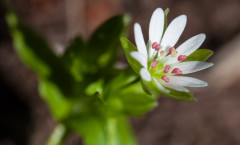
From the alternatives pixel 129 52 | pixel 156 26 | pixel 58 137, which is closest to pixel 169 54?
pixel 156 26

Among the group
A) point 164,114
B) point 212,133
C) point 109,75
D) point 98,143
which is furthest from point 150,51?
point 212,133

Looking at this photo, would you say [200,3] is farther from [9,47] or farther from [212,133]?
[9,47]

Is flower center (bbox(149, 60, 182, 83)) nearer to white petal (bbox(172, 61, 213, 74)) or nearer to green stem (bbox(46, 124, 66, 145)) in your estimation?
white petal (bbox(172, 61, 213, 74))

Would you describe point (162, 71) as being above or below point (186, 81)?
above

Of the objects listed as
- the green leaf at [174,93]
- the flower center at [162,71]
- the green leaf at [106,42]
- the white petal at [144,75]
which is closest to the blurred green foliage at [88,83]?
the green leaf at [106,42]

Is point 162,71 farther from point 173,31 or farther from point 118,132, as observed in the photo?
point 118,132

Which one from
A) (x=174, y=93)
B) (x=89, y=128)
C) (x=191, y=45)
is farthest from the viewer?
(x=89, y=128)
